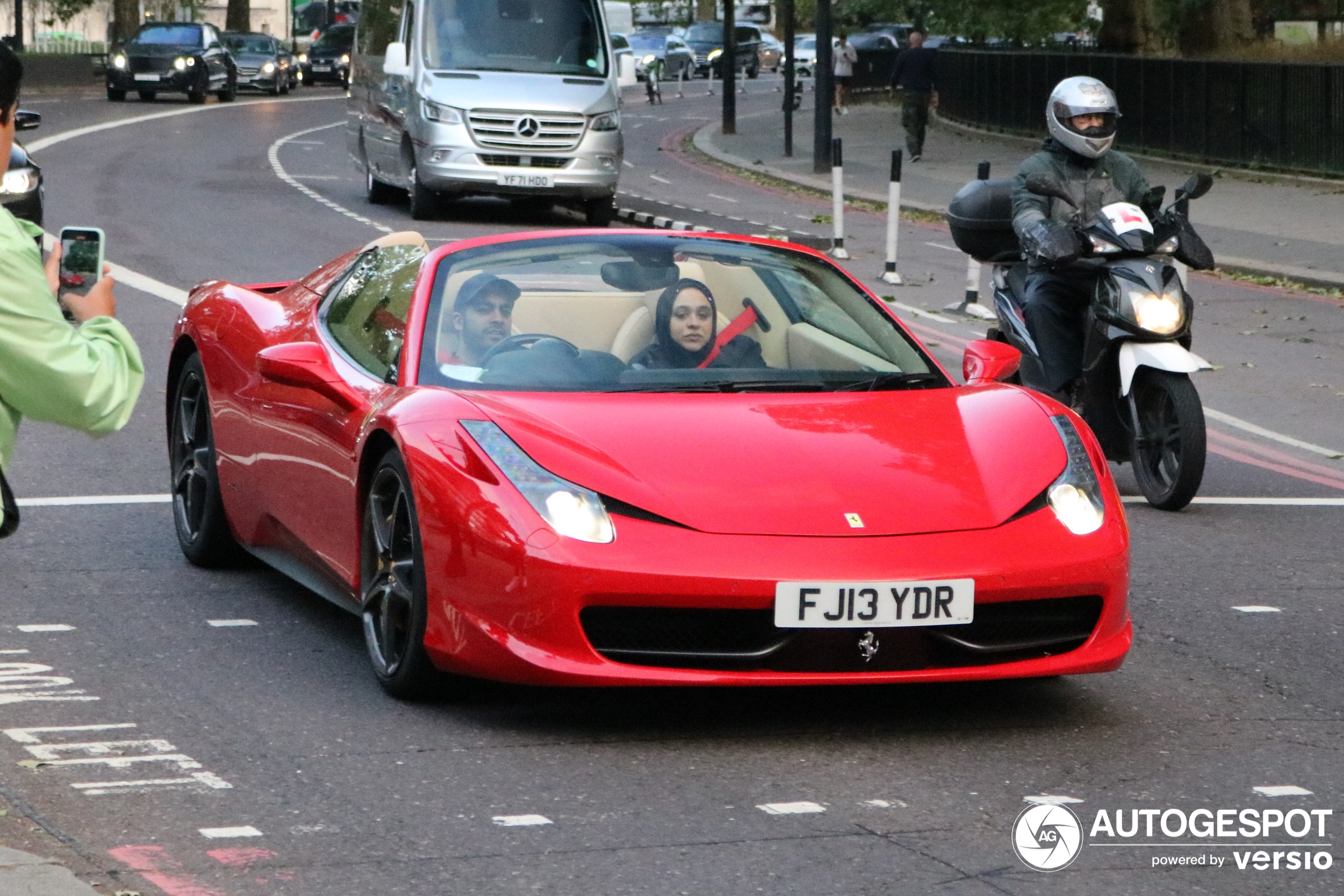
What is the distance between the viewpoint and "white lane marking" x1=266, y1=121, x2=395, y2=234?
22.9 m

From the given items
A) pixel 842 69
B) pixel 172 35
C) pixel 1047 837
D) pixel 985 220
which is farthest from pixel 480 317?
pixel 172 35

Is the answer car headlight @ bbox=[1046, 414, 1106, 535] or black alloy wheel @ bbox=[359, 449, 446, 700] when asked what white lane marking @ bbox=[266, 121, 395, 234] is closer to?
black alloy wheel @ bbox=[359, 449, 446, 700]

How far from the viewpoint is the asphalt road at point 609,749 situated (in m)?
4.52

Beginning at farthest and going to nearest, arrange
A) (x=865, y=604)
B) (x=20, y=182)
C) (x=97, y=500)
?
(x=20, y=182) < (x=97, y=500) < (x=865, y=604)

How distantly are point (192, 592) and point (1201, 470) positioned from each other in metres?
4.07

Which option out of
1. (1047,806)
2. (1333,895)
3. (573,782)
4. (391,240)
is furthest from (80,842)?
(391,240)

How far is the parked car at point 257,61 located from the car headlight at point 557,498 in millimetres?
53779

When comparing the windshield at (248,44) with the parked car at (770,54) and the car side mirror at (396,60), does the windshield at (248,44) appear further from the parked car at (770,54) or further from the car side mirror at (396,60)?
the car side mirror at (396,60)

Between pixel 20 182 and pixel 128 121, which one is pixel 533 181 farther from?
pixel 128 121

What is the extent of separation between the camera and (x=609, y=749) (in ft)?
17.9

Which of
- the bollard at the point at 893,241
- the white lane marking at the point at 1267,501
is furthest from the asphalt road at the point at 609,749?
the bollard at the point at 893,241

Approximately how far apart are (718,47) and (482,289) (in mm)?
74233

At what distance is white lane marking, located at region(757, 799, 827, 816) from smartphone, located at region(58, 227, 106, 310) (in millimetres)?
1932

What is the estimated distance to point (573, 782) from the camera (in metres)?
5.14
